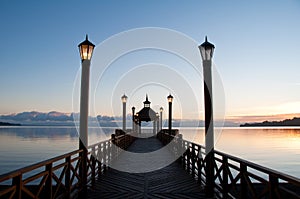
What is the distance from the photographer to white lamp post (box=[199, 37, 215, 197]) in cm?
570

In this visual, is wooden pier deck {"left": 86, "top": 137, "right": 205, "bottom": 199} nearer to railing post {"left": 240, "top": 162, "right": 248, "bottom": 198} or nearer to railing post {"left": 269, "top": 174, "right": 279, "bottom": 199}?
railing post {"left": 240, "top": 162, "right": 248, "bottom": 198}

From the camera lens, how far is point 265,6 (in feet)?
37.8

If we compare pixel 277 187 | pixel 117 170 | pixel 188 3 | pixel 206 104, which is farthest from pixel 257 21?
pixel 277 187

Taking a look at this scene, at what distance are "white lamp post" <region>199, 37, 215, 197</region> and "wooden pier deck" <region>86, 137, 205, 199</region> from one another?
0.52 metres

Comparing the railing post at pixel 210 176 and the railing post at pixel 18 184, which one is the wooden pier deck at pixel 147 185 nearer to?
the railing post at pixel 210 176

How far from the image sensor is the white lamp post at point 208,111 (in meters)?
5.70

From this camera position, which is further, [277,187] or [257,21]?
[257,21]

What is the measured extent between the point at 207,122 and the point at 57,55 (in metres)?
17.6

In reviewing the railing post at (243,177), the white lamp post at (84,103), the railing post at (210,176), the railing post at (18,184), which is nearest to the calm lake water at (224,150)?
the railing post at (210,176)

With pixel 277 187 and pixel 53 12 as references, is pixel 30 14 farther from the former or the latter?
pixel 277 187

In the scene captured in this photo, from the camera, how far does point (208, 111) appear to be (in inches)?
233

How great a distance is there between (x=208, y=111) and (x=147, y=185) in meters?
2.51

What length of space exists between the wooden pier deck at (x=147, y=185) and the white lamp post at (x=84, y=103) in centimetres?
64

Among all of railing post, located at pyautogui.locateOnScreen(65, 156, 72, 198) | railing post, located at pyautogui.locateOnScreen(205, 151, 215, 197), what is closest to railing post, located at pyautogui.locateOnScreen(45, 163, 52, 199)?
railing post, located at pyautogui.locateOnScreen(65, 156, 72, 198)
